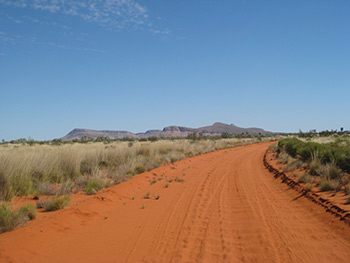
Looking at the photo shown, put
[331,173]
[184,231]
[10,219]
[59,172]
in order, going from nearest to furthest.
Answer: [10,219] → [184,231] → [331,173] → [59,172]

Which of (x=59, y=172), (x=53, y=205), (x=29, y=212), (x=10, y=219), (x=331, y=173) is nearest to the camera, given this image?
(x=10, y=219)

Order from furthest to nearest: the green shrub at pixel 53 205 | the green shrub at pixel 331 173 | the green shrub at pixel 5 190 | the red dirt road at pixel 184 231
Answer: the green shrub at pixel 331 173 → the green shrub at pixel 5 190 → the green shrub at pixel 53 205 → the red dirt road at pixel 184 231

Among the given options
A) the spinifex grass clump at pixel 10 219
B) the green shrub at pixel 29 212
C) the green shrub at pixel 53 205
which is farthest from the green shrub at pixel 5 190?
the spinifex grass clump at pixel 10 219

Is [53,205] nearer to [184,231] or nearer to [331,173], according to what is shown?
[184,231]

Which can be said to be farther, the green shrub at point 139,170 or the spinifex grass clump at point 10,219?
the green shrub at point 139,170

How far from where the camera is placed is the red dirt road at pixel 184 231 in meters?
4.74

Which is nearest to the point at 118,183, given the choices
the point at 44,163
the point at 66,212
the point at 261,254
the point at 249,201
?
the point at 44,163

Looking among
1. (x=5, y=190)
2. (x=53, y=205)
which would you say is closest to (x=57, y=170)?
(x=5, y=190)

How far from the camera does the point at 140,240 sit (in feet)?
18.3

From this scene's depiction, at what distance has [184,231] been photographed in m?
6.00

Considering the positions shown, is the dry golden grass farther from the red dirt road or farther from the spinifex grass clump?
the spinifex grass clump

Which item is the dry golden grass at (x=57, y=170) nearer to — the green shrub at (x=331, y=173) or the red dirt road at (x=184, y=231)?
the red dirt road at (x=184, y=231)

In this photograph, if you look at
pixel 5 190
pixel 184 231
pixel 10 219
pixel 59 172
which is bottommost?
pixel 184 231

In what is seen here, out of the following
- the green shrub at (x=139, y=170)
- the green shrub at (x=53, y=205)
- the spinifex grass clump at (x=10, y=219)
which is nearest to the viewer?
the spinifex grass clump at (x=10, y=219)
